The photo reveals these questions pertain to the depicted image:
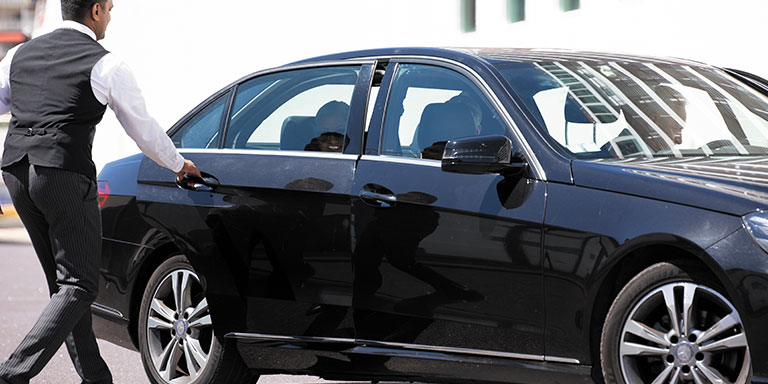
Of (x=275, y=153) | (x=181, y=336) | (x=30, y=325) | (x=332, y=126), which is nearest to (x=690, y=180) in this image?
(x=332, y=126)

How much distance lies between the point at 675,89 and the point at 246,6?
2586 cm

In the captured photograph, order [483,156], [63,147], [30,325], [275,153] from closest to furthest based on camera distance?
[483,156] < [63,147] < [275,153] < [30,325]

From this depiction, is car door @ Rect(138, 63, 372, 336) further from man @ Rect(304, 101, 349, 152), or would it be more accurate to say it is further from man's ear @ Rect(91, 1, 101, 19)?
man's ear @ Rect(91, 1, 101, 19)

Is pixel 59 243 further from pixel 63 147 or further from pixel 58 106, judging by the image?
pixel 58 106

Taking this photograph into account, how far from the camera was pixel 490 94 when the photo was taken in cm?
518

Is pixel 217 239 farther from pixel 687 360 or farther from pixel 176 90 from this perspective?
pixel 176 90

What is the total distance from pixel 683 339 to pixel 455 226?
1.03 m

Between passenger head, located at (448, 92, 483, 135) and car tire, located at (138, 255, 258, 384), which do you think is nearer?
passenger head, located at (448, 92, 483, 135)

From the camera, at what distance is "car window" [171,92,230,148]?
6.41m

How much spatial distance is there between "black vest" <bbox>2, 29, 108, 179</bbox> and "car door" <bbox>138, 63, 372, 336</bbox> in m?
A: 0.76

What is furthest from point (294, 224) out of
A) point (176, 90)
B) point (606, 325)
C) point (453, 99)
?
point (176, 90)

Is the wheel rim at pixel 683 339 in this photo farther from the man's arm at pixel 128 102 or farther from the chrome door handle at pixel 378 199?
the man's arm at pixel 128 102

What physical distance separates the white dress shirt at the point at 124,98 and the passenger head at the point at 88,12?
0.03m

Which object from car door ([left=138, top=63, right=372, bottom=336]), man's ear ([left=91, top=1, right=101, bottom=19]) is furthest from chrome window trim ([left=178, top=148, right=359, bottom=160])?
man's ear ([left=91, top=1, right=101, bottom=19])
